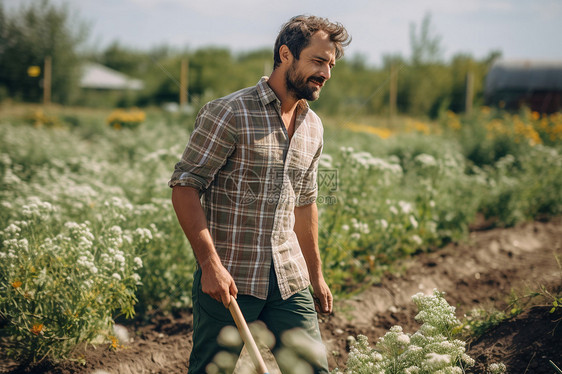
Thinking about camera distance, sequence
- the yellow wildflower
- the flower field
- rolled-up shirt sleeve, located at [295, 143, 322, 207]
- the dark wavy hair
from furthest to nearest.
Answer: the flower field, the yellow wildflower, rolled-up shirt sleeve, located at [295, 143, 322, 207], the dark wavy hair

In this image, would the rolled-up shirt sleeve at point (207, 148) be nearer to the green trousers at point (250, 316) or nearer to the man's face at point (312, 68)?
the man's face at point (312, 68)

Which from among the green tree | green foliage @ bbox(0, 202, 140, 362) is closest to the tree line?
the green tree

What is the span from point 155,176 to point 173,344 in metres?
2.17

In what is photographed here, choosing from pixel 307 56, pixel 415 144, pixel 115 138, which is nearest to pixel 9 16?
pixel 115 138

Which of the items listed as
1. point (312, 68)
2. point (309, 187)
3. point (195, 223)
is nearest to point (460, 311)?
point (309, 187)

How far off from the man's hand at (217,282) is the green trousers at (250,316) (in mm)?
195

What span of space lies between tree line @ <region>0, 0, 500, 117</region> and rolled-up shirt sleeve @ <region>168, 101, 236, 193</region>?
11.9 meters

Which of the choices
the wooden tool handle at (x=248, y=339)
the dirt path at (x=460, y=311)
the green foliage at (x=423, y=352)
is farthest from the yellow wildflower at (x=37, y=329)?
the green foliage at (x=423, y=352)

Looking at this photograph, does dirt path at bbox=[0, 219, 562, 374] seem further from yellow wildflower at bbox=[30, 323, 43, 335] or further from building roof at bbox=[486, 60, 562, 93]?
building roof at bbox=[486, 60, 562, 93]

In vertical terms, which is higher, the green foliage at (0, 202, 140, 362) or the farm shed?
the farm shed

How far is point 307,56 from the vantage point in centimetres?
227

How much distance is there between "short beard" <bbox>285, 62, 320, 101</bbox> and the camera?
2291 mm

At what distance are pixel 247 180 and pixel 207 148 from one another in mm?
234

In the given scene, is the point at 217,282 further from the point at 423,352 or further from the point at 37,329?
the point at 37,329
